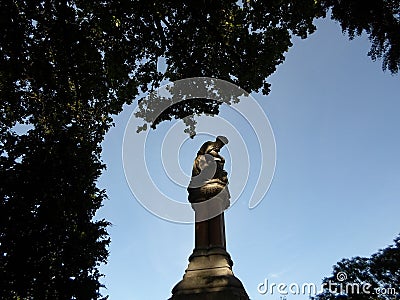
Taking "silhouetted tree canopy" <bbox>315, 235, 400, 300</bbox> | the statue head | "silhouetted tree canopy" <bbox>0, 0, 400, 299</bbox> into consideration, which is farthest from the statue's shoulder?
"silhouetted tree canopy" <bbox>315, 235, 400, 300</bbox>

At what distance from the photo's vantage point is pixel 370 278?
31.0m

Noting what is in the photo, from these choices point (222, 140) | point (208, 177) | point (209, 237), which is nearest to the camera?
point (209, 237)

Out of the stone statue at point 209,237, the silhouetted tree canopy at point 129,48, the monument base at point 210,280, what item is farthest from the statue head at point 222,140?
the monument base at point 210,280

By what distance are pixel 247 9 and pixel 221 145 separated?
323 cm

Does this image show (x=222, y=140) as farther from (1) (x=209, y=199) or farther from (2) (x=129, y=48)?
(2) (x=129, y=48)

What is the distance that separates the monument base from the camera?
6.48 m

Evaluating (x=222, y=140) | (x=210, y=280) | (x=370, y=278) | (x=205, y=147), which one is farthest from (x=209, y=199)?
(x=370, y=278)

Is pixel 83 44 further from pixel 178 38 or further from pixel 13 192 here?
pixel 13 192

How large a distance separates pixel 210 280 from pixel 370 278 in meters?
29.1

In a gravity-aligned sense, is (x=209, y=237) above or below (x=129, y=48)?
below

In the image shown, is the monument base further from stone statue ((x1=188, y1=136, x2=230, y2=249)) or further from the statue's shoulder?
the statue's shoulder

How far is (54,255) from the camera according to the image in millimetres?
17000

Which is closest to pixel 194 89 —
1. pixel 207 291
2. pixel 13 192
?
pixel 207 291

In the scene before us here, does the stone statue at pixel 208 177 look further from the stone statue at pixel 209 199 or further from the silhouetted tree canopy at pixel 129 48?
the silhouetted tree canopy at pixel 129 48
